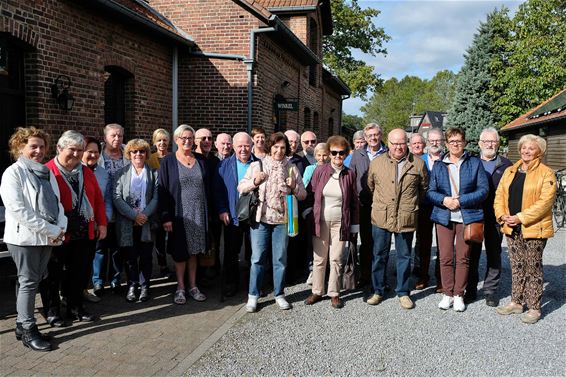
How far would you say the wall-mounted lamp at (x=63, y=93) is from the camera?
270 inches

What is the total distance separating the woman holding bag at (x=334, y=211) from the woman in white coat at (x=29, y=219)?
252cm

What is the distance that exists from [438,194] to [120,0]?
793 cm

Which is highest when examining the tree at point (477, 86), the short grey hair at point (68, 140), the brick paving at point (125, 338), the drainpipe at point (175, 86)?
the tree at point (477, 86)

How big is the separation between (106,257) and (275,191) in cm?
212

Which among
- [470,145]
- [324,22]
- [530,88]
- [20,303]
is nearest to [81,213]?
[20,303]

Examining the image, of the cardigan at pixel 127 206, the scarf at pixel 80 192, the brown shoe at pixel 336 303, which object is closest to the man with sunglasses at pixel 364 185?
the brown shoe at pixel 336 303

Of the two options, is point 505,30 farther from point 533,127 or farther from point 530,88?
point 533,127

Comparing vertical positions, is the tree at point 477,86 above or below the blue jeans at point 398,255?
above

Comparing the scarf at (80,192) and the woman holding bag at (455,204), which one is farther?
the woman holding bag at (455,204)

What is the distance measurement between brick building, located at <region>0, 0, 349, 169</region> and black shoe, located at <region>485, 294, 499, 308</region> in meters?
6.21

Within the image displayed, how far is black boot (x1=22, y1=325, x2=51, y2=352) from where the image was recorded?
3826 mm

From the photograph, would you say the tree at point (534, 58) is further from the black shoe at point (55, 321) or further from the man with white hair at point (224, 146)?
the black shoe at point (55, 321)

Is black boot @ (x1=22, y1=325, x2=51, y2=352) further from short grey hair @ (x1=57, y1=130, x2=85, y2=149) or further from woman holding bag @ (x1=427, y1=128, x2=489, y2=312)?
woman holding bag @ (x1=427, y1=128, x2=489, y2=312)

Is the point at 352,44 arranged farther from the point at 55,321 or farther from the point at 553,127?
the point at 55,321
